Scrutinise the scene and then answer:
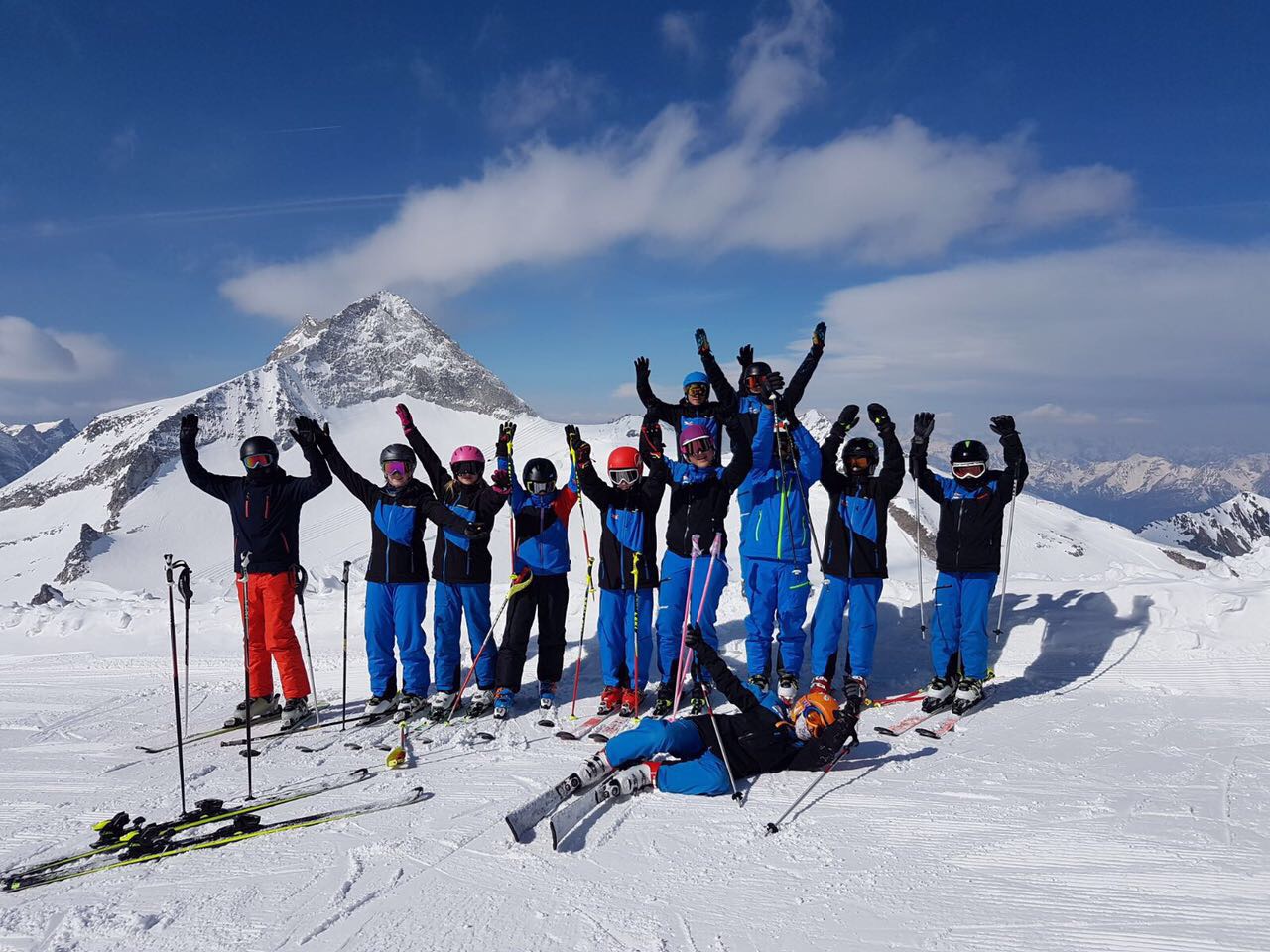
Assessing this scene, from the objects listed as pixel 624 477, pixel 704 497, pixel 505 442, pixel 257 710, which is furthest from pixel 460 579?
pixel 704 497

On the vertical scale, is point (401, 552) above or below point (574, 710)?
above

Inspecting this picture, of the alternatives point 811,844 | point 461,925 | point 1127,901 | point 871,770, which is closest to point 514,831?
point 461,925

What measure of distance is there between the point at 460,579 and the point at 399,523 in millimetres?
783

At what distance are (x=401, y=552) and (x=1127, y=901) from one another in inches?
223

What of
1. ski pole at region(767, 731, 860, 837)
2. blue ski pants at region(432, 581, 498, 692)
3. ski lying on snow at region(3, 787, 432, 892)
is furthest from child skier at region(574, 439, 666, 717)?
ski lying on snow at region(3, 787, 432, 892)

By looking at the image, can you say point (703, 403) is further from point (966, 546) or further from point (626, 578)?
point (966, 546)

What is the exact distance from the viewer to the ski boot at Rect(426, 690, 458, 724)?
6.08 m

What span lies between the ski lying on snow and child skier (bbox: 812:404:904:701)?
385 centimetres

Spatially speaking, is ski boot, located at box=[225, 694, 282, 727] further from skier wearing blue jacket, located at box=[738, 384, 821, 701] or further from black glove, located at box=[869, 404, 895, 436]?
black glove, located at box=[869, 404, 895, 436]

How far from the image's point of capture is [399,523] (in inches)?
250

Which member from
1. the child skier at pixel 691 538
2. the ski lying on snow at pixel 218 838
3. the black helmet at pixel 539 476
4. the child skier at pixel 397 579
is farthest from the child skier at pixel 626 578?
the ski lying on snow at pixel 218 838

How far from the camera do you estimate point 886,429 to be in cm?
631

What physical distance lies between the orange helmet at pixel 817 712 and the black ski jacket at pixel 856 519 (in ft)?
6.08

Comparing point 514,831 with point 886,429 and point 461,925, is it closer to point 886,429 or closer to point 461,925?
point 461,925
